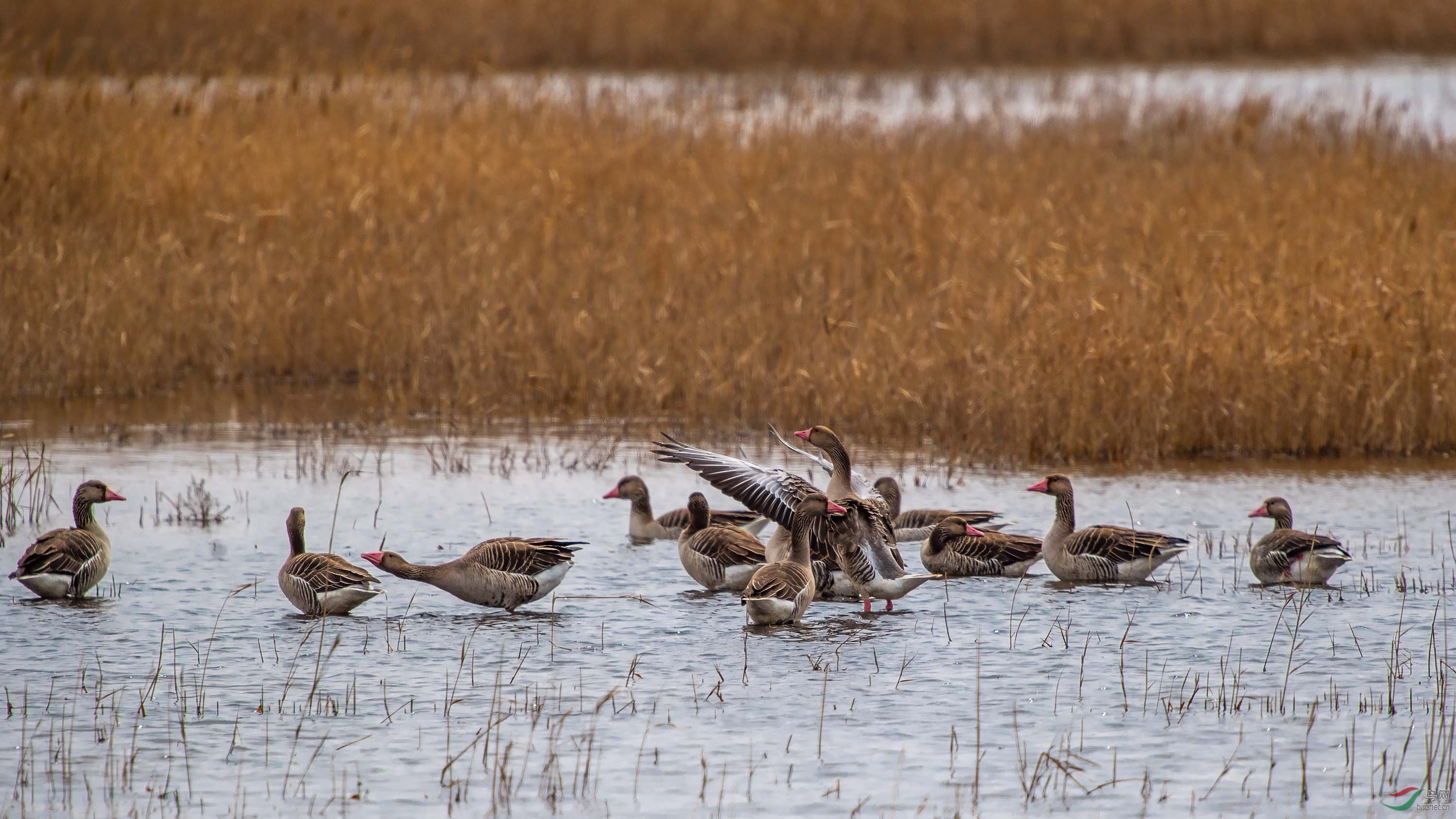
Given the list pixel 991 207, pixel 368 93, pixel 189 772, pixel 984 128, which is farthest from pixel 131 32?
pixel 189 772

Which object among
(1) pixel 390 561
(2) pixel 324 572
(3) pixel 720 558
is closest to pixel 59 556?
(2) pixel 324 572

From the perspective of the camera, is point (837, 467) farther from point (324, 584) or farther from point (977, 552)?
point (324, 584)

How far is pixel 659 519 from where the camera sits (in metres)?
11.0

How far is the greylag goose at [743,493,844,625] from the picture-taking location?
27.7 feet

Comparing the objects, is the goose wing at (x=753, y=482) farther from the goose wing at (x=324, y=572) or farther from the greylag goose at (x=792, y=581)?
the goose wing at (x=324, y=572)

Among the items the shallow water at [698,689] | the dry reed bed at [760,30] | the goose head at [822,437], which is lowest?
the shallow water at [698,689]

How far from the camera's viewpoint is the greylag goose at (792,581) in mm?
8430

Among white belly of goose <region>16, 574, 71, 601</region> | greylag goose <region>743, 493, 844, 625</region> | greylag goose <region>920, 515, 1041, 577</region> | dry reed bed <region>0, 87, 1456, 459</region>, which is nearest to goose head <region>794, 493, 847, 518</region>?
greylag goose <region>743, 493, 844, 625</region>

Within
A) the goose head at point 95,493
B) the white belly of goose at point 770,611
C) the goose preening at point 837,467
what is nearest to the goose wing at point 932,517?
the goose preening at point 837,467

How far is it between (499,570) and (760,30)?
95.9 ft

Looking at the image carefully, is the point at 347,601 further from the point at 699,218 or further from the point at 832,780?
the point at 699,218

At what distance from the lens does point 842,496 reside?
988 cm

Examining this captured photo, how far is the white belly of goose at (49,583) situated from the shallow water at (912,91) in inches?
472

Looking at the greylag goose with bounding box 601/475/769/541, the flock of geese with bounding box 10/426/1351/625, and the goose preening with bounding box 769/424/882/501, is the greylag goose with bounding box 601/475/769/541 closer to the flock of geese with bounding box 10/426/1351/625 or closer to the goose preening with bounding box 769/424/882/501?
the flock of geese with bounding box 10/426/1351/625
